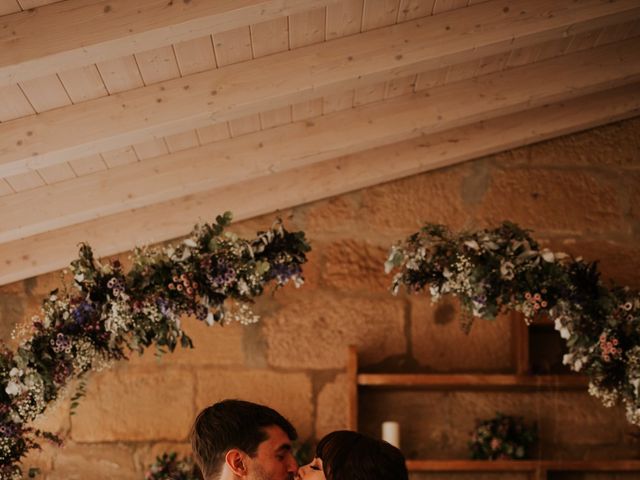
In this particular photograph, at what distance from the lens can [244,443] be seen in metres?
2.81

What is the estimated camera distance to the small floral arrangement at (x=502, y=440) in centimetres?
506

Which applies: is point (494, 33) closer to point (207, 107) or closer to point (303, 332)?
point (207, 107)

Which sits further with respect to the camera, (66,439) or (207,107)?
(66,439)

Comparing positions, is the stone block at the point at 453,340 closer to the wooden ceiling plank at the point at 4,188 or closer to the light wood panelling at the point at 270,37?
the light wood panelling at the point at 270,37

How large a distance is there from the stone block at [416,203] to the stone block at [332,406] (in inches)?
34.2

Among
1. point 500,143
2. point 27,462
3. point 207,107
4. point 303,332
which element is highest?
point 500,143

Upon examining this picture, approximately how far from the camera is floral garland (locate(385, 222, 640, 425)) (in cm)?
420

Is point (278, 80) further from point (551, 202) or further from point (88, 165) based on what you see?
point (551, 202)

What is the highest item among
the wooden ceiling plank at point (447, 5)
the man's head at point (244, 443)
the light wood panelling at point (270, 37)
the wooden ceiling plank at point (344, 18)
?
the wooden ceiling plank at point (447, 5)

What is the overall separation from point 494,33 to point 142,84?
1387 mm

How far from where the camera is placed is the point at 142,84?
12.0 ft

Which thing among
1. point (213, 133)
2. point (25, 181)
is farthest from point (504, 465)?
point (25, 181)

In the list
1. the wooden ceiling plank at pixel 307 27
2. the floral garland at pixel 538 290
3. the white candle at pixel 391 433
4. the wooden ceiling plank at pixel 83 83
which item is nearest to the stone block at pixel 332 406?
the white candle at pixel 391 433

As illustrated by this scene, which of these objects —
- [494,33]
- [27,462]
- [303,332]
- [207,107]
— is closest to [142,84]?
[207,107]
